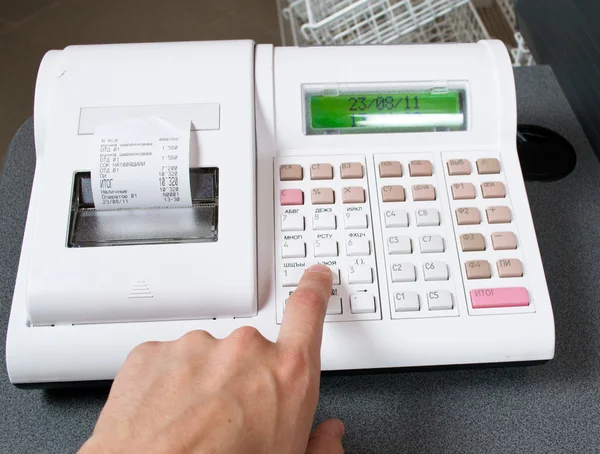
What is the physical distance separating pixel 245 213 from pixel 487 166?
244mm

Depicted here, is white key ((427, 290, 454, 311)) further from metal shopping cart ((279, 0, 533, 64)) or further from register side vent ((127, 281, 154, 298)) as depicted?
metal shopping cart ((279, 0, 533, 64))

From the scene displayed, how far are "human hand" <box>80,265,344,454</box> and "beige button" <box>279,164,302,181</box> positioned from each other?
0.15 metres

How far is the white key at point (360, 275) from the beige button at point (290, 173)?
0.11 m

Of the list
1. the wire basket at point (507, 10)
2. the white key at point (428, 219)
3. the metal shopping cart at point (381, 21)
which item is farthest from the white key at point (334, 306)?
the wire basket at point (507, 10)

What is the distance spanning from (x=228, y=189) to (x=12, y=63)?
4.46 feet

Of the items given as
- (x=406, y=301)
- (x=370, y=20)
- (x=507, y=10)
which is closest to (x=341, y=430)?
(x=406, y=301)

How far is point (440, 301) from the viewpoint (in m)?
0.49

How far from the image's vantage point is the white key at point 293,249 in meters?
0.51

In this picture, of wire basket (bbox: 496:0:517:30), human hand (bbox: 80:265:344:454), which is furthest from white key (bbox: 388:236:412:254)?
wire basket (bbox: 496:0:517:30)

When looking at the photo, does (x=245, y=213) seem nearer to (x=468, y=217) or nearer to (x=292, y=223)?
(x=292, y=223)

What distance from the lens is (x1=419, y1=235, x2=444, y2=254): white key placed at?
0.51m

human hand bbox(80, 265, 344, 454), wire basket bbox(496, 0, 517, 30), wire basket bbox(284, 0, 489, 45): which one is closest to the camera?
human hand bbox(80, 265, 344, 454)

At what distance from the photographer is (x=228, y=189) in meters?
0.51

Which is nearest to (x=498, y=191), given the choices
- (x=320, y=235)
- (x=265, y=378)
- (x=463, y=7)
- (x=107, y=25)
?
(x=320, y=235)
